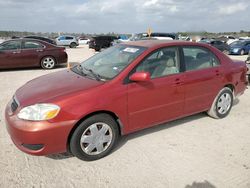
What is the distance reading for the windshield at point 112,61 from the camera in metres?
3.50

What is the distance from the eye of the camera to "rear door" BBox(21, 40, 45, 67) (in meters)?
9.98

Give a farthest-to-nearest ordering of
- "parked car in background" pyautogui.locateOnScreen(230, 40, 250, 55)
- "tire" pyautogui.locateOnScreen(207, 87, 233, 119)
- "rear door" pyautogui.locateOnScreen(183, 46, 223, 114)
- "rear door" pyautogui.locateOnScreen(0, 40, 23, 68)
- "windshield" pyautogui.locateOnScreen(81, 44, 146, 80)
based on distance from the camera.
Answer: "parked car in background" pyautogui.locateOnScreen(230, 40, 250, 55) → "rear door" pyautogui.locateOnScreen(0, 40, 23, 68) → "tire" pyautogui.locateOnScreen(207, 87, 233, 119) → "rear door" pyautogui.locateOnScreen(183, 46, 223, 114) → "windshield" pyautogui.locateOnScreen(81, 44, 146, 80)

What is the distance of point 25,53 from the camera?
9953 mm

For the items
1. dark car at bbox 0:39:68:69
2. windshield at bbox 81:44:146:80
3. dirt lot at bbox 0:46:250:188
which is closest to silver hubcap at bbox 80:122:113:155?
dirt lot at bbox 0:46:250:188

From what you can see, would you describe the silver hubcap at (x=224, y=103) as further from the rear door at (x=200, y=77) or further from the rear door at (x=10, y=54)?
Result: the rear door at (x=10, y=54)

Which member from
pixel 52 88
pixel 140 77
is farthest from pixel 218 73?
pixel 52 88

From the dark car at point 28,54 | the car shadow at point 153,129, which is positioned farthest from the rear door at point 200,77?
the dark car at point 28,54

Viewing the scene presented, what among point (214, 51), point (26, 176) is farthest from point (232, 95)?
point (26, 176)

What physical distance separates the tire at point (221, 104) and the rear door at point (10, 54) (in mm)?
8430

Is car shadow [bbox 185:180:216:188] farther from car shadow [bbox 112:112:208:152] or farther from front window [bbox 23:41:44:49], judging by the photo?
front window [bbox 23:41:44:49]

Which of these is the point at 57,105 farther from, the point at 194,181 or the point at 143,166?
the point at 194,181

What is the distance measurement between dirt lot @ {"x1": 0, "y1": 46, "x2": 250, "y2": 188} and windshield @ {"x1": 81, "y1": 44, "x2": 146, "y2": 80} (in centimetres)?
120

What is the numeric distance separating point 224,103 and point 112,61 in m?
2.57

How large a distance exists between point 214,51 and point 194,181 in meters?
2.72
